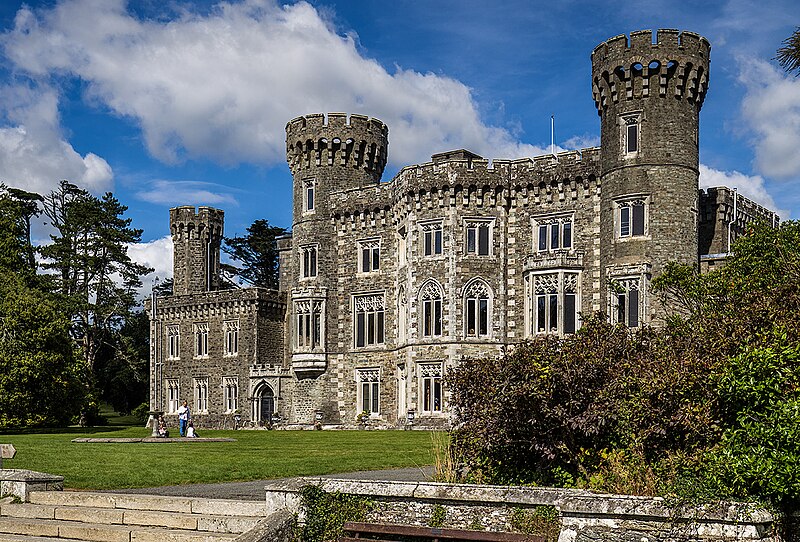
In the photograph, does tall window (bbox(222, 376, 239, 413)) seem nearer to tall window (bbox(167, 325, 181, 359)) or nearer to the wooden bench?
tall window (bbox(167, 325, 181, 359))

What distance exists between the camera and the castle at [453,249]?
41.8 meters

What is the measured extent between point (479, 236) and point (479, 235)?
0.16ft

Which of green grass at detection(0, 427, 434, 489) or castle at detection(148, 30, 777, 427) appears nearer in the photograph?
green grass at detection(0, 427, 434, 489)

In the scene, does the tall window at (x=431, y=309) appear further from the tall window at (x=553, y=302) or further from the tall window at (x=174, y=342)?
the tall window at (x=174, y=342)

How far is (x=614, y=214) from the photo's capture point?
139 feet

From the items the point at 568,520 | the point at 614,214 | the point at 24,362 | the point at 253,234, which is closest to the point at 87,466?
the point at 568,520

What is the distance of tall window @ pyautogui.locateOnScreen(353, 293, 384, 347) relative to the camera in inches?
2047

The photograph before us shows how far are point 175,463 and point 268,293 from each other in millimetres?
38646

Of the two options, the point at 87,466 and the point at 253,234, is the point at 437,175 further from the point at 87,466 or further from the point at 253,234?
the point at 253,234

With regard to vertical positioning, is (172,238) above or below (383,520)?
above

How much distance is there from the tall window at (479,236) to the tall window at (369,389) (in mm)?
9553

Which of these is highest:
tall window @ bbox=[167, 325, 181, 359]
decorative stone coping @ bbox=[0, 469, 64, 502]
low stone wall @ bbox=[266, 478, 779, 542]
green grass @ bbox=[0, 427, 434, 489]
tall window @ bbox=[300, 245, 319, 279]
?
tall window @ bbox=[300, 245, 319, 279]

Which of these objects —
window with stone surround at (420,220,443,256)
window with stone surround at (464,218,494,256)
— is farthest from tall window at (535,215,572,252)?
window with stone surround at (420,220,443,256)

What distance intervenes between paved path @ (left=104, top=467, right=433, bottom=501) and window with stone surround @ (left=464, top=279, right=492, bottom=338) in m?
26.1
